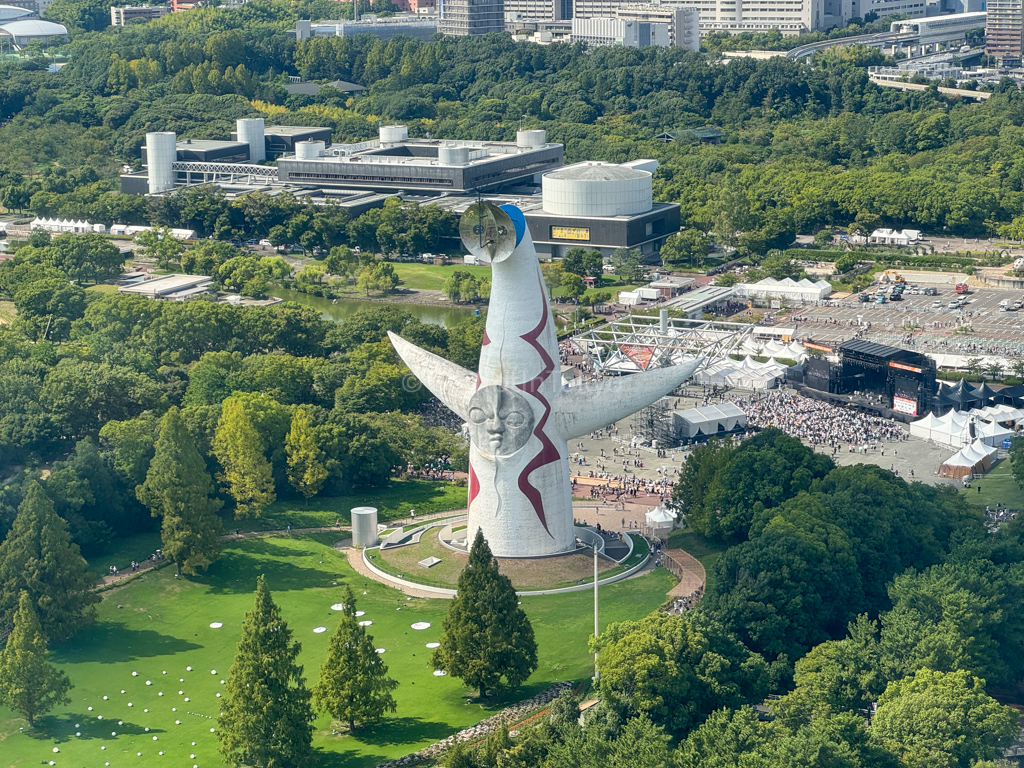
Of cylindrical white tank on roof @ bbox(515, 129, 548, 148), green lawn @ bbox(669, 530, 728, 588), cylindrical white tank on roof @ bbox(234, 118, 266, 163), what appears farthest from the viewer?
cylindrical white tank on roof @ bbox(234, 118, 266, 163)

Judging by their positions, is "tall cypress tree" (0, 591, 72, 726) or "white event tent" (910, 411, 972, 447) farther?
"white event tent" (910, 411, 972, 447)

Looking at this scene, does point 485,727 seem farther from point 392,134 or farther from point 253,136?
point 253,136

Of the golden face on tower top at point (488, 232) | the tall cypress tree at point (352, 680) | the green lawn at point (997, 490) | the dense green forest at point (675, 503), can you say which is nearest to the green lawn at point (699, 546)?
the dense green forest at point (675, 503)

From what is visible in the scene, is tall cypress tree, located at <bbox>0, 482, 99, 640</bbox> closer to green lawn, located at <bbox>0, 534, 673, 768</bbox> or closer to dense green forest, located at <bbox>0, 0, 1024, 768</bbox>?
dense green forest, located at <bbox>0, 0, 1024, 768</bbox>

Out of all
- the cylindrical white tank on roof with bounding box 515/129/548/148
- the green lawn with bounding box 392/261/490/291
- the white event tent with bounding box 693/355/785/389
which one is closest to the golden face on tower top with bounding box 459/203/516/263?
the white event tent with bounding box 693/355/785/389

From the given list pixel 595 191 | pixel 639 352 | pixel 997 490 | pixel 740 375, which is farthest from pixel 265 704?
pixel 595 191

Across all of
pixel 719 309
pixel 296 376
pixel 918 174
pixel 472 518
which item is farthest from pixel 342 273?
pixel 472 518
